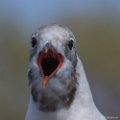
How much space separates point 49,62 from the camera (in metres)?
3.27

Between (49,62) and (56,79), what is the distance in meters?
0.08

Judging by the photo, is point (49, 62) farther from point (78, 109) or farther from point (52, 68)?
point (78, 109)

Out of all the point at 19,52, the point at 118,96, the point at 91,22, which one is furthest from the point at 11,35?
the point at 118,96

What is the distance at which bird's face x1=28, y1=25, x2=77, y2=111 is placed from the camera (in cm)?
324

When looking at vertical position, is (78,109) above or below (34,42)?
below

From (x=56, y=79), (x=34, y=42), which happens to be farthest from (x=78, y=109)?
(x=34, y=42)


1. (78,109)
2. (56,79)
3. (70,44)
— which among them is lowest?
(78,109)

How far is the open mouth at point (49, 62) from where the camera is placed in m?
3.24

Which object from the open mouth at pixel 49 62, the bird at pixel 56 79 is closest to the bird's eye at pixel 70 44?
the bird at pixel 56 79

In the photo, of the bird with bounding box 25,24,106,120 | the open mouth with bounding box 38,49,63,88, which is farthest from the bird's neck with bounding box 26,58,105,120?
the open mouth with bounding box 38,49,63,88

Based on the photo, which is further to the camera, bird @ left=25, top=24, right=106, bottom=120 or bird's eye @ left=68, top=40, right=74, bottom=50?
bird's eye @ left=68, top=40, right=74, bottom=50

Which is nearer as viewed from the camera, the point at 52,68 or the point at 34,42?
the point at 52,68

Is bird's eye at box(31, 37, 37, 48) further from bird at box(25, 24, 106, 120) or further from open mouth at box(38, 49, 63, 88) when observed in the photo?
open mouth at box(38, 49, 63, 88)

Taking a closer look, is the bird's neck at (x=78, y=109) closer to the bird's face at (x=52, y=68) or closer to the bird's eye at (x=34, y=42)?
the bird's face at (x=52, y=68)
